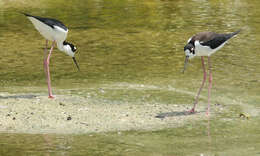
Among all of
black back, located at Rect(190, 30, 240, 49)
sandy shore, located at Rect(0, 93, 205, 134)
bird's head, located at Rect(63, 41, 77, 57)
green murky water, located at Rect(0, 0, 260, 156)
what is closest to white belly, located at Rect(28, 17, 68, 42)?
bird's head, located at Rect(63, 41, 77, 57)

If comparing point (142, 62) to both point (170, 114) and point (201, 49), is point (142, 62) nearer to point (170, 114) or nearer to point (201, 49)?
point (201, 49)

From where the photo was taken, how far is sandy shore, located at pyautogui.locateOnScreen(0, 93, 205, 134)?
27.8 ft

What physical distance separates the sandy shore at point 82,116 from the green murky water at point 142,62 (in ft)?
0.95

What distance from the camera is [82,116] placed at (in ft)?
29.1

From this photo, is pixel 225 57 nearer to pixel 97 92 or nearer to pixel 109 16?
pixel 97 92

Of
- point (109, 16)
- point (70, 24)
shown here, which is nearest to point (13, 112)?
point (70, 24)

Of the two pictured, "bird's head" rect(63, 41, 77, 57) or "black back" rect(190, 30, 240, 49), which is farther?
"bird's head" rect(63, 41, 77, 57)

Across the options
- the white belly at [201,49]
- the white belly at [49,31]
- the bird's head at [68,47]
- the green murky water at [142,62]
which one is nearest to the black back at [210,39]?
the white belly at [201,49]

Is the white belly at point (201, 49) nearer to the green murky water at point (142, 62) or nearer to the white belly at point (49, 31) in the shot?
the green murky water at point (142, 62)

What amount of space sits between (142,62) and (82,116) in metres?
4.18

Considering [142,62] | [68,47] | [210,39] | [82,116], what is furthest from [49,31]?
[142,62]

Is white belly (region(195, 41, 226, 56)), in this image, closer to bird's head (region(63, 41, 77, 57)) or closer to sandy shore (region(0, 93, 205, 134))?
sandy shore (region(0, 93, 205, 134))

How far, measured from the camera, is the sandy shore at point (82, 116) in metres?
8.48

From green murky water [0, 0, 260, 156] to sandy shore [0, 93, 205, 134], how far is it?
29 centimetres
